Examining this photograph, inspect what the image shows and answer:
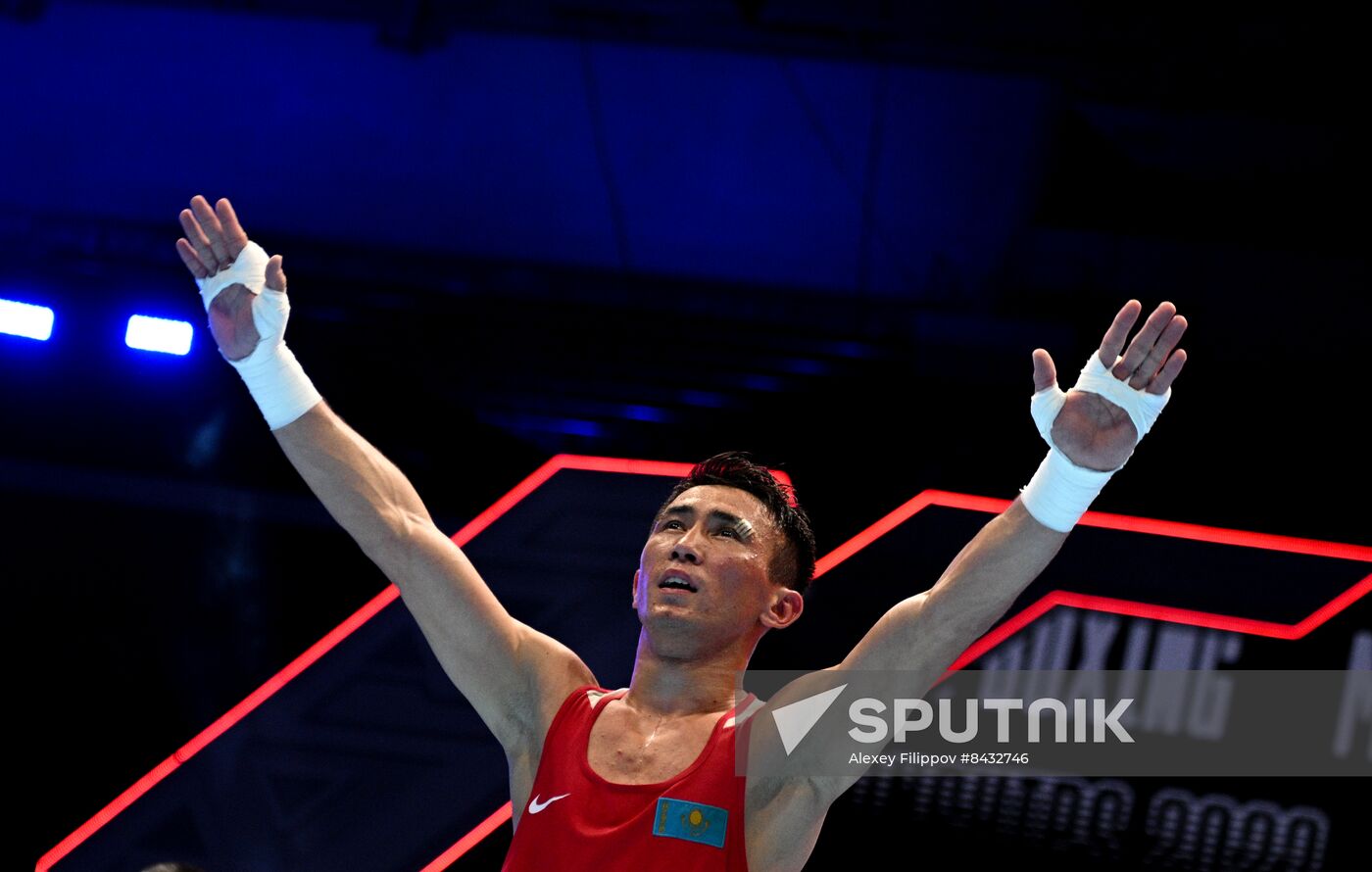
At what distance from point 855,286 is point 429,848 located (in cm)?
285

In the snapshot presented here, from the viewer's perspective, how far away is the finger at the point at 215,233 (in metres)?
2.90

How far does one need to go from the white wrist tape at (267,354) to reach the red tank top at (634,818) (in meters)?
0.83

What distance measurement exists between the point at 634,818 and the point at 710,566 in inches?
20.7

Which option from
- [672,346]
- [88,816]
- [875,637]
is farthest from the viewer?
[672,346]

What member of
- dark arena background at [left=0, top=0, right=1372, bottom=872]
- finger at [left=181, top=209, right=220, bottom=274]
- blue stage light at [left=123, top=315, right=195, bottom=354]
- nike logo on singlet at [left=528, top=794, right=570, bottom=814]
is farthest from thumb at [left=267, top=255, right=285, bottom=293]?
blue stage light at [left=123, top=315, right=195, bottom=354]

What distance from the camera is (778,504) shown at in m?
3.23

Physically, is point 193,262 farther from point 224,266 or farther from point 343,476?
point 343,476

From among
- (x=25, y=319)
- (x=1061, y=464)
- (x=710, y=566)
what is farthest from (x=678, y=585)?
(x=25, y=319)

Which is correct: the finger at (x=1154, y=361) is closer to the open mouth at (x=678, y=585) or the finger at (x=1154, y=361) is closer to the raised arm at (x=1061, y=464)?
the raised arm at (x=1061, y=464)

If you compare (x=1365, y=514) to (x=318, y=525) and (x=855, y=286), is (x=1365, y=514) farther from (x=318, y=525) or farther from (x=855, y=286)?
(x=318, y=525)

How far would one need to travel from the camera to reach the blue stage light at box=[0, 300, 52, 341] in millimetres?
5637

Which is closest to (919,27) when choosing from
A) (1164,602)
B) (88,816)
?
(1164,602)

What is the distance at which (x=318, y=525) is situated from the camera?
5.48 m

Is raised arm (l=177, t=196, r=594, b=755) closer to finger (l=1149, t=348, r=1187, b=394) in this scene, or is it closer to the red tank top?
the red tank top
